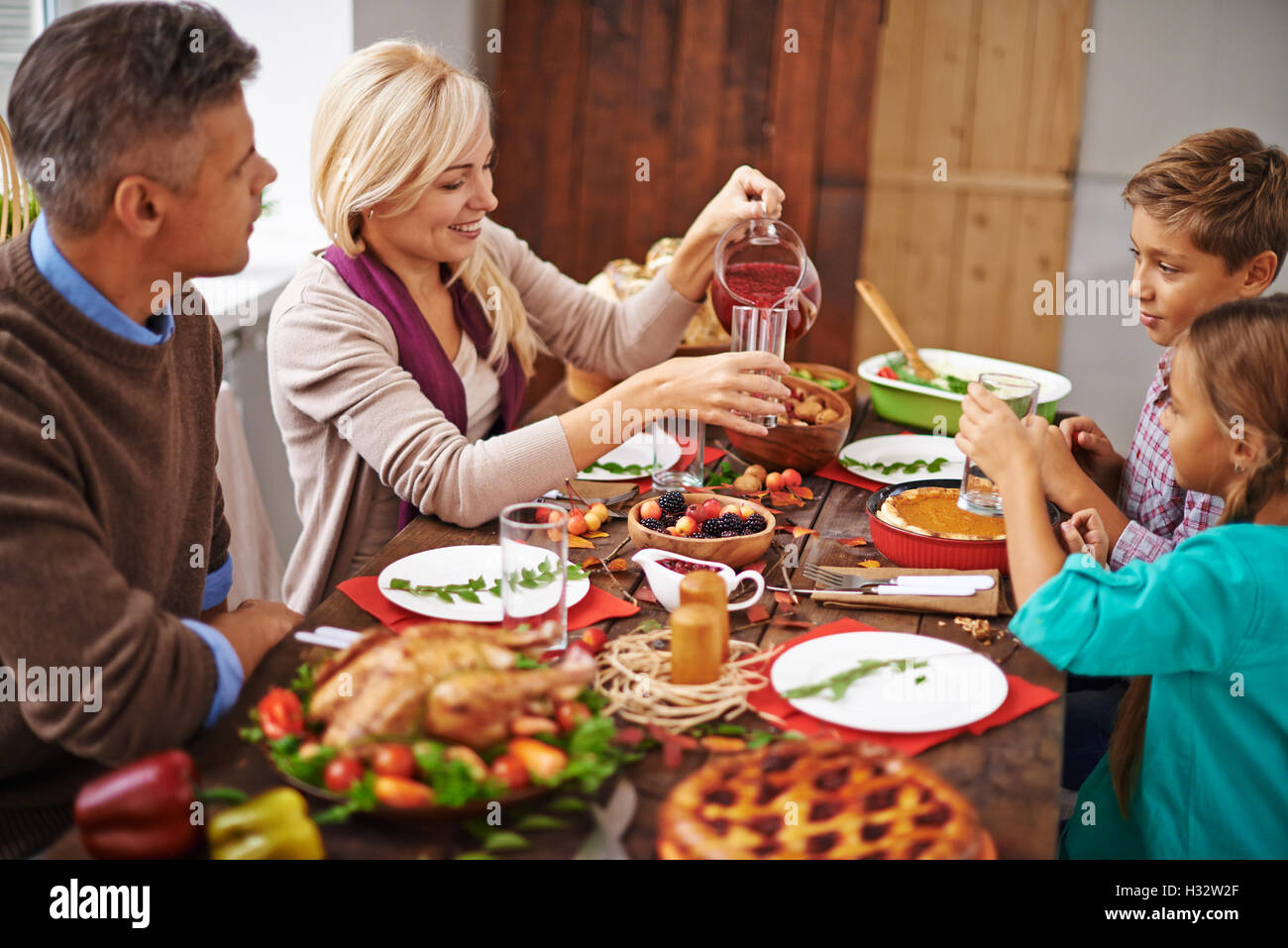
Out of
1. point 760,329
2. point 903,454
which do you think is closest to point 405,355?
point 760,329

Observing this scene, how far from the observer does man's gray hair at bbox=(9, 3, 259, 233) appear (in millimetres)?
1245

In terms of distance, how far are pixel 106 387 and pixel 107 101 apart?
324 millimetres

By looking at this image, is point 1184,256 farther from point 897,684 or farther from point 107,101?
point 107,101

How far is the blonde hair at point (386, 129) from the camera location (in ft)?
6.40

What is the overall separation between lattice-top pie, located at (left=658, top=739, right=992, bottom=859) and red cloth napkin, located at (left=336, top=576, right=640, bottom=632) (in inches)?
16.0

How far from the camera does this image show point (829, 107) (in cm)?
405

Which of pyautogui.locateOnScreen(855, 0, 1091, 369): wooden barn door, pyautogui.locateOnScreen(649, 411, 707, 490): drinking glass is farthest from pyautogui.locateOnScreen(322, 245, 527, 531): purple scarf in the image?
pyautogui.locateOnScreen(855, 0, 1091, 369): wooden barn door

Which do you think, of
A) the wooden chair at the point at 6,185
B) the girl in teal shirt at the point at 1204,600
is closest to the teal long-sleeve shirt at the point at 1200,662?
the girl in teal shirt at the point at 1204,600

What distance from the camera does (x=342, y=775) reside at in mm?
1074

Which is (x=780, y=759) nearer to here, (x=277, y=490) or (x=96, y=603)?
(x=96, y=603)

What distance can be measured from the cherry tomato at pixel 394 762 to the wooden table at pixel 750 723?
0.05 metres

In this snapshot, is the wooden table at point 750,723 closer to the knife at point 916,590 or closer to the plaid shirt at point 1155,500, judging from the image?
the knife at point 916,590
